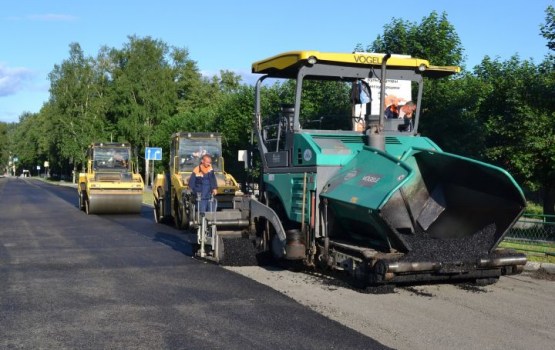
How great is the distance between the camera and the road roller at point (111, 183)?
21734mm

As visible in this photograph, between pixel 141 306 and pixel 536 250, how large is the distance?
7236mm

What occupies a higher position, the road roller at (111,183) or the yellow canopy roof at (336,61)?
the yellow canopy roof at (336,61)

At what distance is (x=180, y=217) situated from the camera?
16.8 m

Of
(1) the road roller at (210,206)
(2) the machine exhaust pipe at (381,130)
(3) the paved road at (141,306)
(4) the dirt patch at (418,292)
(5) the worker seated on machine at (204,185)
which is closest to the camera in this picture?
(3) the paved road at (141,306)

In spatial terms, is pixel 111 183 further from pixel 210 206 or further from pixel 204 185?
pixel 210 206

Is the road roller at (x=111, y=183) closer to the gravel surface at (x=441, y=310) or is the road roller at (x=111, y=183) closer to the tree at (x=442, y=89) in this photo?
the tree at (x=442, y=89)

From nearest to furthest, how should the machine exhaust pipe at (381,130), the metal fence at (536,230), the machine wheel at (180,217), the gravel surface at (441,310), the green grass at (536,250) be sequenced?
the gravel surface at (441,310), the machine exhaust pipe at (381,130), the green grass at (536,250), the metal fence at (536,230), the machine wheel at (180,217)

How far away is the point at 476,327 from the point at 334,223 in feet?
8.38

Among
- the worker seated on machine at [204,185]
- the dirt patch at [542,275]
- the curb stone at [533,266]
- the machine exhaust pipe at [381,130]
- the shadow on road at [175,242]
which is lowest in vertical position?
the shadow on road at [175,242]

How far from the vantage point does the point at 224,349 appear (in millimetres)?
5504

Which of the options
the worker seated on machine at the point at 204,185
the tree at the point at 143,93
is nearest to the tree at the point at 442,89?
the worker seated on machine at the point at 204,185

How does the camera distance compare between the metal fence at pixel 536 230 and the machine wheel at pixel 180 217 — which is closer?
the metal fence at pixel 536 230

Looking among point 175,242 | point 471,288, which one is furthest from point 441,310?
point 175,242

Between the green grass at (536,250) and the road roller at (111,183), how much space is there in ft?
45.1
